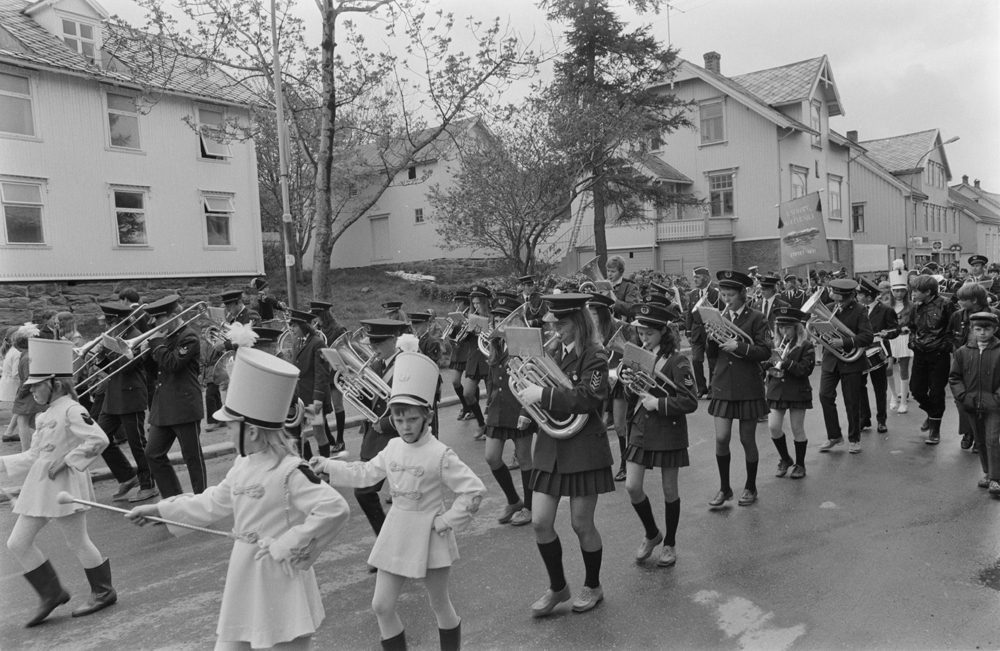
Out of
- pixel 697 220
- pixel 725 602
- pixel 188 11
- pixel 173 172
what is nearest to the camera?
pixel 725 602

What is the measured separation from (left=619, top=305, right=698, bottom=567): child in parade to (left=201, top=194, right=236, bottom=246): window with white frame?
19843 millimetres

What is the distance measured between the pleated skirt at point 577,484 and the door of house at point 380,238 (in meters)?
34.3

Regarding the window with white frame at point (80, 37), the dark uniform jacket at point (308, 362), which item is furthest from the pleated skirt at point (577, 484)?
the window with white frame at point (80, 37)

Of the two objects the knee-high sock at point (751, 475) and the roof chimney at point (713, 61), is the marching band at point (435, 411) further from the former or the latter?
the roof chimney at point (713, 61)

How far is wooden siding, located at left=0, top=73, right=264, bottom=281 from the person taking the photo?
18.5 metres

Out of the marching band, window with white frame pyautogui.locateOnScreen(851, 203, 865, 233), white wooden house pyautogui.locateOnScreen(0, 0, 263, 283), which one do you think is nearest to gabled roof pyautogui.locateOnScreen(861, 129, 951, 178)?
window with white frame pyautogui.locateOnScreen(851, 203, 865, 233)

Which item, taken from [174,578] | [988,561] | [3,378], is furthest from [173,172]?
[988,561]

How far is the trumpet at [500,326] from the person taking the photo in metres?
7.29

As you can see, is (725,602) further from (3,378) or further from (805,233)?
(805,233)

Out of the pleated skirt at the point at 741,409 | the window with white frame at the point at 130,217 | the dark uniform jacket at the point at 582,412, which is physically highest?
the window with white frame at the point at 130,217

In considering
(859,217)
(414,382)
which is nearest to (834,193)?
(859,217)

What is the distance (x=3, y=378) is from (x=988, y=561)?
10.1m

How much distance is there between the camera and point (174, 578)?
5.27 m

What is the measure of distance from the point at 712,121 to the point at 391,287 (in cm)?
1675
